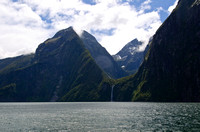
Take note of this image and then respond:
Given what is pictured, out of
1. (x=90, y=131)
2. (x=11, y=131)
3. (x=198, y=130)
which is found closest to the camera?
(x=198, y=130)

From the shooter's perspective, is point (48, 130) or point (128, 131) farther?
point (48, 130)

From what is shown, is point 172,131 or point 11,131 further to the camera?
point 11,131

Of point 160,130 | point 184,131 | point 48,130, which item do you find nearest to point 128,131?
point 160,130

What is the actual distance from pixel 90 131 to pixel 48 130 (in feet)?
46.8

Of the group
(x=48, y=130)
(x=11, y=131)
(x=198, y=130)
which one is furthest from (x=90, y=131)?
(x=198, y=130)

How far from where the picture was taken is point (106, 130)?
224ft

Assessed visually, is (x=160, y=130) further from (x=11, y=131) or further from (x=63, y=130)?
(x=11, y=131)

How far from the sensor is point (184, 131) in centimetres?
6238

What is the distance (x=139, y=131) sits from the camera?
213 feet

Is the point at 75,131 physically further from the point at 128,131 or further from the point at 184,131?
the point at 184,131

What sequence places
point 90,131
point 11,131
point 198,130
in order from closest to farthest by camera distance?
point 198,130 → point 90,131 → point 11,131

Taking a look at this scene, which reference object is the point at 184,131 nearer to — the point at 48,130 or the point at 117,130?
the point at 117,130

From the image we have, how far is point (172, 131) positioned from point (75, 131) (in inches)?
1141

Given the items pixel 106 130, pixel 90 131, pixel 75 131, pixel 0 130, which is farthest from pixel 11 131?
pixel 106 130
